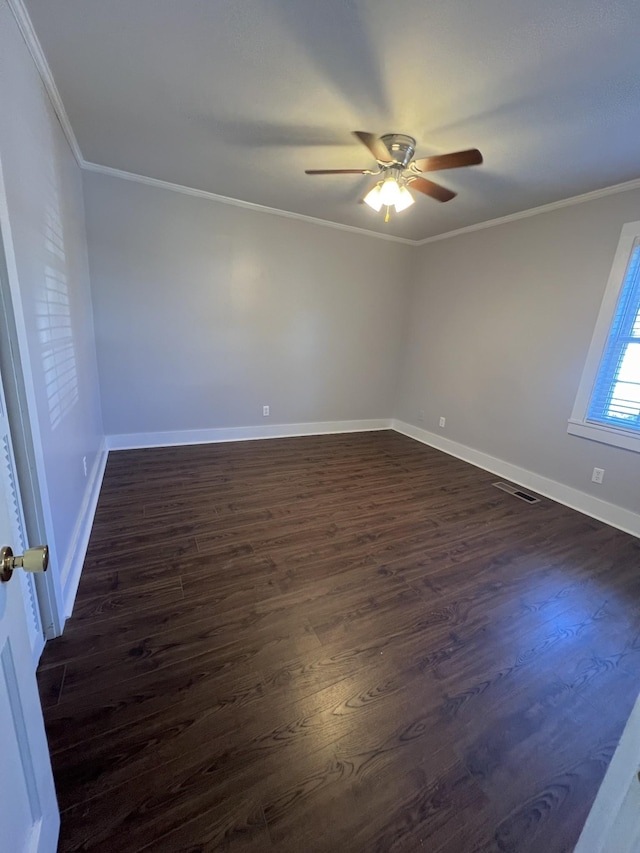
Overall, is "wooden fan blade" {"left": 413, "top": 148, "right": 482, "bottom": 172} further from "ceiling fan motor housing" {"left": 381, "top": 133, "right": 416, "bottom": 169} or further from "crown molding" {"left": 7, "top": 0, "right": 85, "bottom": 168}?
"crown molding" {"left": 7, "top": 0, "right": 85, "bottom": 168}

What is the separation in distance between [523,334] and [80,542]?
13.0 ft

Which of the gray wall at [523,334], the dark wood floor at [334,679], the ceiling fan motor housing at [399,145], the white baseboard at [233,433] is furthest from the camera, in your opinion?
the white baseboard at [233,433]

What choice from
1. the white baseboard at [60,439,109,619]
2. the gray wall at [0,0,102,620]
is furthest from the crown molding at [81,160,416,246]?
the white baseboard at [60,439,109,619]

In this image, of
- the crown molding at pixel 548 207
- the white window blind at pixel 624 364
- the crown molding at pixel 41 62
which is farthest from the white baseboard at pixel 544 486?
the crown molding at pixel 41 62

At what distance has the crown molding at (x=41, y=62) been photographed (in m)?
1.39

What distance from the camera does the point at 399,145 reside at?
2.10 m

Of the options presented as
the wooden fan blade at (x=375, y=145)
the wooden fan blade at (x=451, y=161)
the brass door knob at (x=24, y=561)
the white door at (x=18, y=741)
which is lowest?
the white door at (x=18, y=741)

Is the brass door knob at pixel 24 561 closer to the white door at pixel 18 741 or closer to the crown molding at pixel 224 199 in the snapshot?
the white door at pixel 18 741

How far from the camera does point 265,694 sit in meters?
1.35

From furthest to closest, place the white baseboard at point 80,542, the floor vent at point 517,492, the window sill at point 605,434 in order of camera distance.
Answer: the floor vent at point 517,492 → the window sill at point 605,434 → the white baseboard at point 80,542

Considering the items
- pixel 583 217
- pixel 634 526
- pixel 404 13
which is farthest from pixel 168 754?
pixel 583 217

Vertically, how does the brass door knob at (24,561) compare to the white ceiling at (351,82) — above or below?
below

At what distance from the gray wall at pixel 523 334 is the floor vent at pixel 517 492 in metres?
0.27

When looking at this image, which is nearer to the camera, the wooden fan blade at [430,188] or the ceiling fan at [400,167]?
the ceiling fan at [400,167]
